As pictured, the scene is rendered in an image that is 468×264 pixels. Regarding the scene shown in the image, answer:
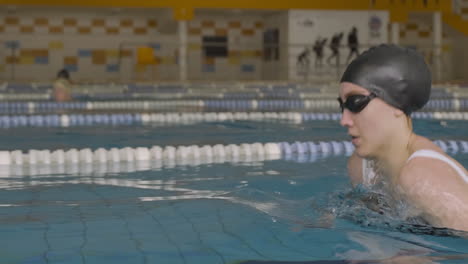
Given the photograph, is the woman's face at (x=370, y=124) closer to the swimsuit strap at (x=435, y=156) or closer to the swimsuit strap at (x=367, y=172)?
the swimsuit strap at (x=435, y=156)

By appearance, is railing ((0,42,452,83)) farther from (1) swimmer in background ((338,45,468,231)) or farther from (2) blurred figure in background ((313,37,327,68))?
(1) swimmer in background ((338,45,468,231))

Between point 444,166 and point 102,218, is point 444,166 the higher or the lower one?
the higher one

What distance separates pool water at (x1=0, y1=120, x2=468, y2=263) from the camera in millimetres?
1884

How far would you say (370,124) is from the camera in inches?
75.3

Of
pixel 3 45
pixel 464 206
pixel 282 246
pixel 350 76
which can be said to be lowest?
pixel 282 246

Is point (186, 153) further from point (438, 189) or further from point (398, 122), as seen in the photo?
point (438, 189)

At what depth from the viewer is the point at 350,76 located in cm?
197

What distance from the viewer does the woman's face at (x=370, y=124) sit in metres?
1.91

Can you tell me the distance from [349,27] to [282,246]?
16.0 meters

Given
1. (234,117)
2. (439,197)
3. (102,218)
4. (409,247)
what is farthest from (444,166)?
(234,117)

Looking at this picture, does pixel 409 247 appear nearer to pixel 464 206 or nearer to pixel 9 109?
pixel 464 206

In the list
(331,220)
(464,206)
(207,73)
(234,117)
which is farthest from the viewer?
(207,73)

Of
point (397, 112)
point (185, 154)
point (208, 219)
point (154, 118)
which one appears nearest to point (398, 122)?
point (397, 112)

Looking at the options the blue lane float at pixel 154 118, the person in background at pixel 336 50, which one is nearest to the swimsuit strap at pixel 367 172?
the blue lane float at pixel 154 118
